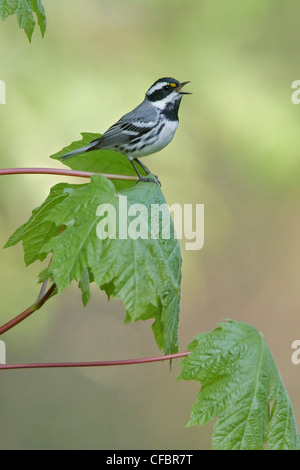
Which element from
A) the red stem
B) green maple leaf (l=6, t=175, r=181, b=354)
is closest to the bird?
green maple leaf (l=6, t=175, r=181, b=354)

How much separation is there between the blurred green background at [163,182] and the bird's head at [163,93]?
4.06 ft

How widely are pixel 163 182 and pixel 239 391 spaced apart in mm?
2812

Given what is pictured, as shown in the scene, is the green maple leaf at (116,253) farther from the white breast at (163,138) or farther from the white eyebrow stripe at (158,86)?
the white eyebrow stripe at (158,86)

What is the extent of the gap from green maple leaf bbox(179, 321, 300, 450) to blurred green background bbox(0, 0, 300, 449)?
2.34 meters

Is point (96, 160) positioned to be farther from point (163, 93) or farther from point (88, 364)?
Answer: point (88, 364)

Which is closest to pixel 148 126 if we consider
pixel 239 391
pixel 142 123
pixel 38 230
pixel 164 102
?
pixel 142 123

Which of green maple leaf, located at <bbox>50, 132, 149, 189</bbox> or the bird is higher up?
the bird

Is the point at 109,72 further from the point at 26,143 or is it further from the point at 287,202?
the point at 287,202

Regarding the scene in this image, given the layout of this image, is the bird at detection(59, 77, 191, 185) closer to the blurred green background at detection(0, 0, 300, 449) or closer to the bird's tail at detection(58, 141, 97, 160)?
the bird's tail at detection(58, 141, 97, 160)

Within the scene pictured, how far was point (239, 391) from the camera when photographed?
1559 mm

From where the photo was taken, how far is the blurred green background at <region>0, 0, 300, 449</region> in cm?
394

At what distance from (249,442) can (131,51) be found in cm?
342

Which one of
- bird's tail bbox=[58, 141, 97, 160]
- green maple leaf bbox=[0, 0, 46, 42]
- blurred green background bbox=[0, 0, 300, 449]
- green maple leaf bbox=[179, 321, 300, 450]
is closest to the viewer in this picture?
green maple leaf bbox=[179, 321, 300, 450]
